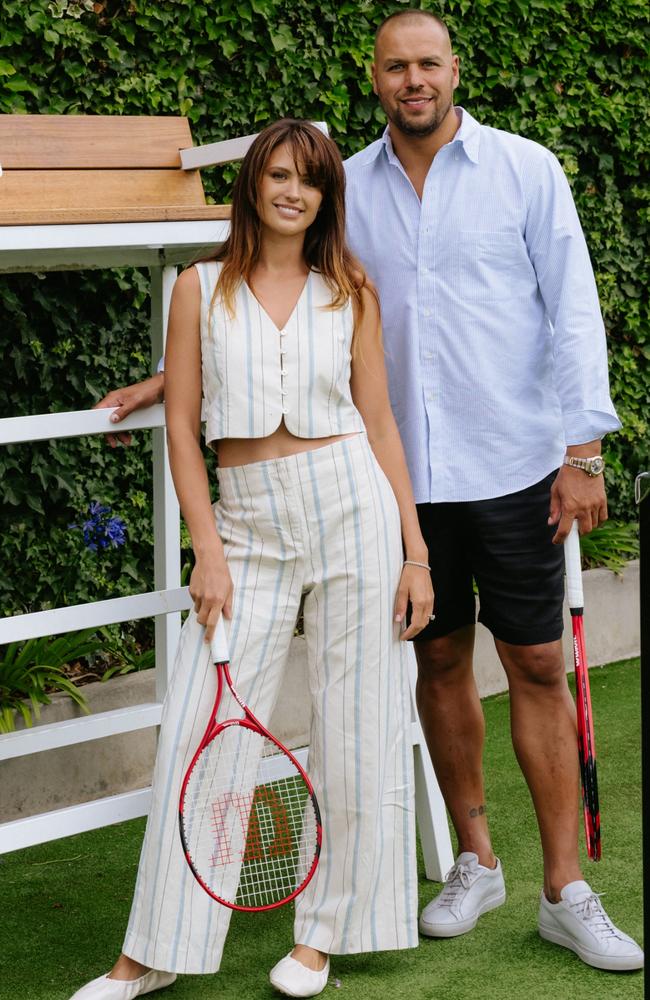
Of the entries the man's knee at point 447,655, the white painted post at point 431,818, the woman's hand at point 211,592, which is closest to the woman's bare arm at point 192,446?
the woman's hand at point 211,592

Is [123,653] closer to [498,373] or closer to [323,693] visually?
[323,693]

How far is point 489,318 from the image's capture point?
2891 mm

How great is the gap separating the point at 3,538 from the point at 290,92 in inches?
67.9

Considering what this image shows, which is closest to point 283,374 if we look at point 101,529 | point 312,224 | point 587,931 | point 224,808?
point 312,224

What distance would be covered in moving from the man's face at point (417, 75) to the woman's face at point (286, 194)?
0.36 meters

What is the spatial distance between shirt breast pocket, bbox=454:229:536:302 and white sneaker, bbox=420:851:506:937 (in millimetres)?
1309

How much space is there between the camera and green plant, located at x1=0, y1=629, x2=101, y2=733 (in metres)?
3.88

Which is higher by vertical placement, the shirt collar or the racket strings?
the shirt collar

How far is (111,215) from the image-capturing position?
264cm

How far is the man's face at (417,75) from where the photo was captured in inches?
113

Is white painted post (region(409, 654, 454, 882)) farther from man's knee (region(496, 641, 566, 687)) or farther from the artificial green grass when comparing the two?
man's knee (region(496, 641, 566, 687))

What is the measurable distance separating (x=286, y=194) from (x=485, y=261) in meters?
0.49

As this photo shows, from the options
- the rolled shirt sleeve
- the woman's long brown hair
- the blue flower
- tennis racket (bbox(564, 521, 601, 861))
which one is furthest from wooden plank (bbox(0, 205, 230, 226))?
the blue flower

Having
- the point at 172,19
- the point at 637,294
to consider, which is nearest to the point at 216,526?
the point at 172,19
